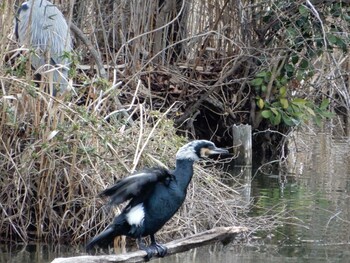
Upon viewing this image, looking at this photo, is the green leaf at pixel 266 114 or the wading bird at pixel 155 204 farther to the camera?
the green leaf at pixel 266 114

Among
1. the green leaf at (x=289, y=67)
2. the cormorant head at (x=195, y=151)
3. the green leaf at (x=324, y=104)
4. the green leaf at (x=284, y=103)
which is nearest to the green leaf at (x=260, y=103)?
the green leaf at (x=284, y=103)

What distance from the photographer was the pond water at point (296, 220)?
7.24m

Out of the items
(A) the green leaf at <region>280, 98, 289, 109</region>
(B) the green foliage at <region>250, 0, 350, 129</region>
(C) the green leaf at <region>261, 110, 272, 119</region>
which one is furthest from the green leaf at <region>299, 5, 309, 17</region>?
(C) the green leaf at <region>261, 110, 272, 119</region>

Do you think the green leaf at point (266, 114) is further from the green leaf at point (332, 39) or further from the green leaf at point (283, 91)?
the green leaf at point (332, 39)

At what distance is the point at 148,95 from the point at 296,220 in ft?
7.29

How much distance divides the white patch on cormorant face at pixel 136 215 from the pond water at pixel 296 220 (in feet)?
4.76

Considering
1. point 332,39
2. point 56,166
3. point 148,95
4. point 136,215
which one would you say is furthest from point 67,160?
point 332,39

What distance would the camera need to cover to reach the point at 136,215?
5770mm

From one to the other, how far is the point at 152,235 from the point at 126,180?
67 cm

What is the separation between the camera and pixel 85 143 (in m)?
7.60

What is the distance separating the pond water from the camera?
724cm

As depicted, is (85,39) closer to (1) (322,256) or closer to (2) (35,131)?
(2) (35,131)

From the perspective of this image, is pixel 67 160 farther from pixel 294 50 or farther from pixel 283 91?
pixel 283 91

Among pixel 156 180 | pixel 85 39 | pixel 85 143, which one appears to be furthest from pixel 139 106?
pixel 156 180
